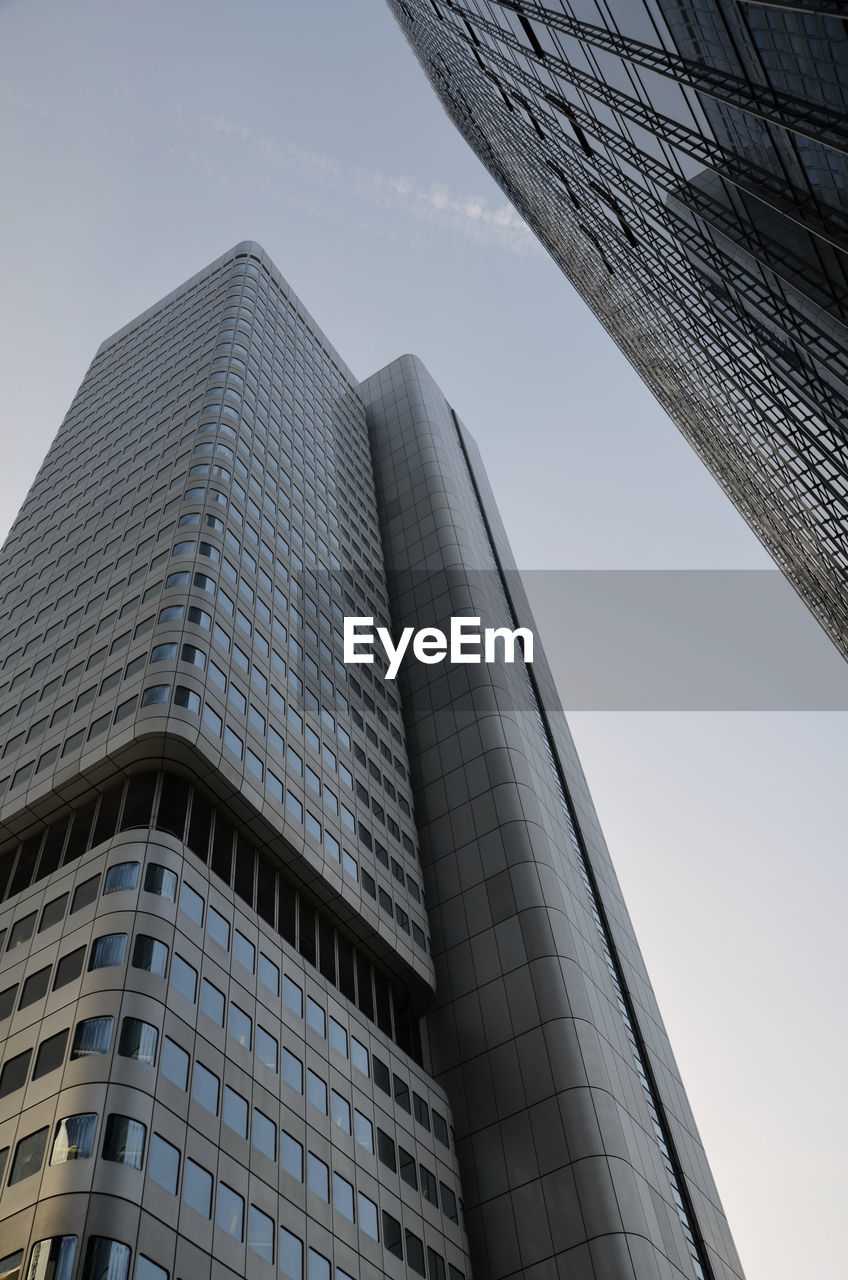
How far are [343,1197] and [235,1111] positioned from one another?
19.1 feet

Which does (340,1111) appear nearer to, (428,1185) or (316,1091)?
(316,1091)

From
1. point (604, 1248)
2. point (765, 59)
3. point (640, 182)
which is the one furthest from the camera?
point (640, 182)

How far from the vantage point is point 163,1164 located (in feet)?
91.4

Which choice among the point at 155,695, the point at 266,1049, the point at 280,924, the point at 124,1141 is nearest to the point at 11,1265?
the point at 124,1141

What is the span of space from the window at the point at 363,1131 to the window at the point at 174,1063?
9510mm

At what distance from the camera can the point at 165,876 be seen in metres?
35.1

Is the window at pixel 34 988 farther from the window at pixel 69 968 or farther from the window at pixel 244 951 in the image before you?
the window at pixel 244 951

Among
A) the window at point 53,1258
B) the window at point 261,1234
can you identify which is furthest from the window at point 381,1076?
the window at point 53,1258

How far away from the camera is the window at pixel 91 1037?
28969mm

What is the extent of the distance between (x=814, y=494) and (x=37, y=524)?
51062 millimetres

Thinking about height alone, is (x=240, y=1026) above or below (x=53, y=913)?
below

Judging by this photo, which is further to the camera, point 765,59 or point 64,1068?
point 64,1068

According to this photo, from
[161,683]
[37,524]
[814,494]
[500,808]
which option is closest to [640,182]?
[814,494]

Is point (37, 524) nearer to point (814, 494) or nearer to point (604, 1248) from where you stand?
point (814, 494)
